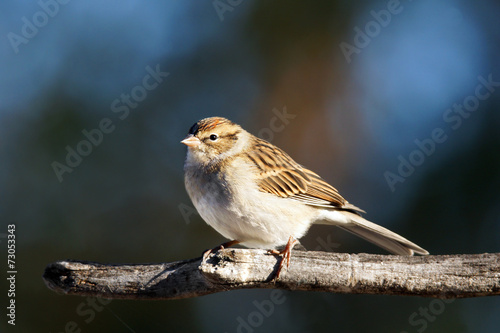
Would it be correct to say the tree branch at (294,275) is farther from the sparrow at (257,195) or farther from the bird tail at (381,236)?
the bird tail at (381,236)

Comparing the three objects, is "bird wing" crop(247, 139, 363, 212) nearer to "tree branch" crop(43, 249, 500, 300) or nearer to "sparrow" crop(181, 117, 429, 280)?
"sparrow" crop(181, 117, 429, 280)

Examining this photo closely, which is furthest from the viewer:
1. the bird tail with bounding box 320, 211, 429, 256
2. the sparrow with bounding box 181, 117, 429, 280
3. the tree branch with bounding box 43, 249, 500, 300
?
the bird tail with bounding box 320, 211, 429, 256

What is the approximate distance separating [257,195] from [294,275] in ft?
2.95

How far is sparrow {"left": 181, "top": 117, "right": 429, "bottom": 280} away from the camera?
4.36 meters

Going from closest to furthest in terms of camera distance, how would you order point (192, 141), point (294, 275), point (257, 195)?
point (294, 275) < point (257, 195) < point (192, 141)

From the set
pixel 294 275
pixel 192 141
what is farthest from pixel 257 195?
pixel 294 275

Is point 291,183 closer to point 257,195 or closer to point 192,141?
point 257,195

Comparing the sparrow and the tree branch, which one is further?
the sparrow

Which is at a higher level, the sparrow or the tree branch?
the sparrow

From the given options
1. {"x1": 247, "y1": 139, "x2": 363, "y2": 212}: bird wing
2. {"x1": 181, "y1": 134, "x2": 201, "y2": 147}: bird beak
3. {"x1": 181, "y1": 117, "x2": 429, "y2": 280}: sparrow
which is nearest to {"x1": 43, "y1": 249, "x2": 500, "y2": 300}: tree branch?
{"x1": 181, "y1": 117, "x2": 429, "y2": 280}: sparrow

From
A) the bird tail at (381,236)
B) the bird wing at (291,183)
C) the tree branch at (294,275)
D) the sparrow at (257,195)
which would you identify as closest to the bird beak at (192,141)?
the sparrow at (257,195)

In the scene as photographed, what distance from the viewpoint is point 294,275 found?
3.73 meters

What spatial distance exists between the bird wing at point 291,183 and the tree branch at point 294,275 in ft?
2.94

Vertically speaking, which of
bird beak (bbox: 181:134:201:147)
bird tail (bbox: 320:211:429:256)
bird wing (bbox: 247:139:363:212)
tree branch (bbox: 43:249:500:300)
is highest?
bird beak (bbox: 181:134:201:147)
